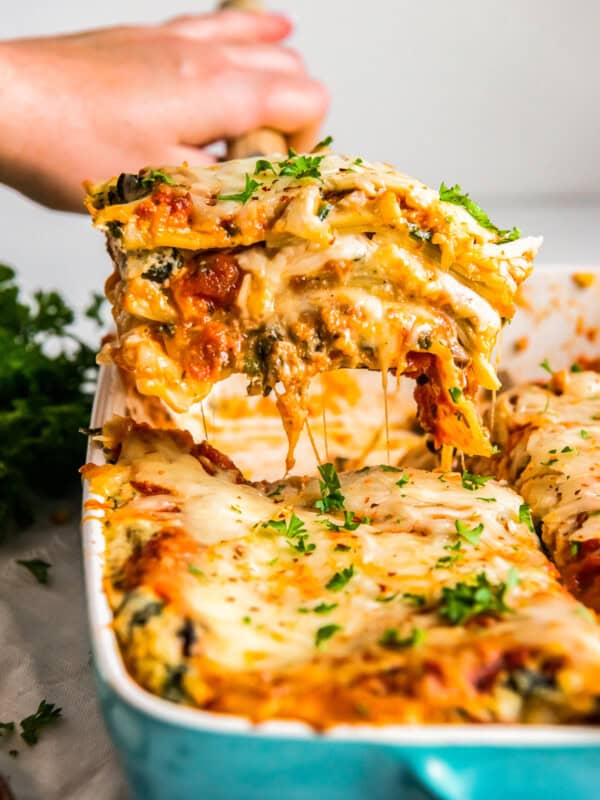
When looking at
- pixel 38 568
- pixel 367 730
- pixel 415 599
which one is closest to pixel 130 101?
pixel 38 568

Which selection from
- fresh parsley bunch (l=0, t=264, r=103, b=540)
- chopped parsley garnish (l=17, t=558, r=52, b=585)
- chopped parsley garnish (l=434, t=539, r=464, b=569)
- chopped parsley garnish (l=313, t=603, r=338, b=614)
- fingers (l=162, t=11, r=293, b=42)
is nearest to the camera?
chopped parsley garnish (l=313, t=603, r=338, b=614)

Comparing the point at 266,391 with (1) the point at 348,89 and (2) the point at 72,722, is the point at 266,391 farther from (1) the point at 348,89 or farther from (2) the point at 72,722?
(1) the point at 348,89

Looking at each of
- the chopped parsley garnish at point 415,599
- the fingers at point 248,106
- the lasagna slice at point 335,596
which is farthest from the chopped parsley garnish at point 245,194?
the fingers at point 248,106

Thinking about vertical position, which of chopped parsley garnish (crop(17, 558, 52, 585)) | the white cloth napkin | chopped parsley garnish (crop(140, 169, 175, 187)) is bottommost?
the white cloth napkin

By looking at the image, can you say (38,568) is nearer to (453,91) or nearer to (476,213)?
(476,213)

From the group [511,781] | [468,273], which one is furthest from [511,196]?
[511,781]

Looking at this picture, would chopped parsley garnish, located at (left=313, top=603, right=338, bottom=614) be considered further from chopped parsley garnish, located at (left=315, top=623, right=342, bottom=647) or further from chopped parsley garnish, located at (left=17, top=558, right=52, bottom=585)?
chopped parsley garnish, located at (left=17, top=558, right=52, bottom=585)

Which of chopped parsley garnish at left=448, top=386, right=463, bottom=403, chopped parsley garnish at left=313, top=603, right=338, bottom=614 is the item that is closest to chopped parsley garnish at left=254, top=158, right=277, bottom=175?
chopped parsley garnish at left=448, top=386, right=463, bottom=403

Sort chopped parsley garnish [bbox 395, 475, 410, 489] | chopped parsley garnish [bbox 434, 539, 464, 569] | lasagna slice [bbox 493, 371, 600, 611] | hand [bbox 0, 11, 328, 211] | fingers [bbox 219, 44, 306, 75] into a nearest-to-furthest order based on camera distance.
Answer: chopped parsley garnish [bbox 434, 539, 464, 569] → lasagna slice [bbox 493, 371, 600, 611] → chopped parsley garnish [bbox 395, 475, 410, 489] → hand [bbox 0, 11, 328, 211] → fingers [bbox 219, 44, 306, 75]
